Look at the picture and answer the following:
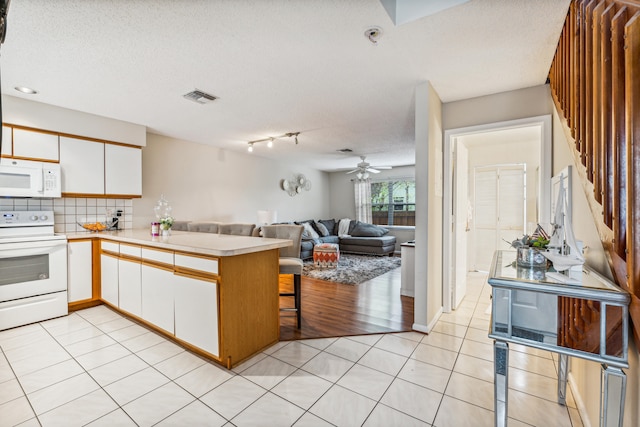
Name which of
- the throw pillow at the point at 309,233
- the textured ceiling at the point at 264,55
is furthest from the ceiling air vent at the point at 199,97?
the throw pillow at the point at 309,233

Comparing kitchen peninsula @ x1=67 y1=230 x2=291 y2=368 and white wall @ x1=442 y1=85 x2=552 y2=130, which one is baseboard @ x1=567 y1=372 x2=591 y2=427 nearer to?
kitchen peninsula @ x1=67 y1=230 x2=291 y2=368

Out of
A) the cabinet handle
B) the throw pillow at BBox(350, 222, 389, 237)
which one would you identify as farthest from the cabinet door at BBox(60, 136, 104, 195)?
the throw pillow at BBox(350, 222, 389, 237)

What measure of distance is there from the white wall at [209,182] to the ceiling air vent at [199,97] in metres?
1.82

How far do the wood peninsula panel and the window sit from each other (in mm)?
6028

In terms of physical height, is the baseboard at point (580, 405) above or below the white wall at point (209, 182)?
below

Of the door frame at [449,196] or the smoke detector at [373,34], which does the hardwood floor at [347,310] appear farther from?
the smoke detector at [373,34]

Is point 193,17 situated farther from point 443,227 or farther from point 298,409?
point 443,227

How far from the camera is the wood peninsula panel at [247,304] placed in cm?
208

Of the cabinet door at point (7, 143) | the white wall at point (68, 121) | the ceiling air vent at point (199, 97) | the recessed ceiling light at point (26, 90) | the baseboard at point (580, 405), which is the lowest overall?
the baseboard at point (580, 405)

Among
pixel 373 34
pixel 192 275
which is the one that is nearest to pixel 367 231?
pixel 192 275

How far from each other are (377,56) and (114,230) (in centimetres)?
378

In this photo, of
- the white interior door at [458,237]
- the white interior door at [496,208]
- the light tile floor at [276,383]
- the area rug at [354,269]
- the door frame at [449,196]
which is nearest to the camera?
the light tile floor at [276,383]

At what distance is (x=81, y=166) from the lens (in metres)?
3.44

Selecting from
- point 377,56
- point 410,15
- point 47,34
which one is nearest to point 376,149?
point 377,56
